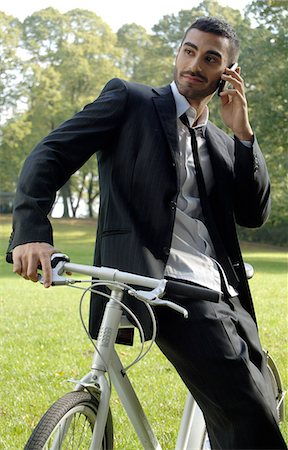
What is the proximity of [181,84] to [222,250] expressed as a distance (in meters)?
0.65

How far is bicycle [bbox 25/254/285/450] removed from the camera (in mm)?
2449

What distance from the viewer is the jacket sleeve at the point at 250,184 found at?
3.22m

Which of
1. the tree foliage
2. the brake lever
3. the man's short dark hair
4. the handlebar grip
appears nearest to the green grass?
the brake lever

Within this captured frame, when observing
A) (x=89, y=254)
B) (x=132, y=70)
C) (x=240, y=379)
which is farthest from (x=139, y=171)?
(x=132, y=70)

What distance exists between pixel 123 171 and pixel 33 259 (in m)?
0.55

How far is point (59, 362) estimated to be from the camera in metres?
7.92

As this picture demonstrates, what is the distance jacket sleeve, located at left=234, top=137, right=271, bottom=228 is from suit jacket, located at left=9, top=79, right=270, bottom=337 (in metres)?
0.33

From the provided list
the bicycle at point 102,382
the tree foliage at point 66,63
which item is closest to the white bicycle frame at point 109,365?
the bicycle at point 102,382

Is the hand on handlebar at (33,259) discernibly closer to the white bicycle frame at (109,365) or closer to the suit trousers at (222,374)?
the white bicycle frame at (109,365)

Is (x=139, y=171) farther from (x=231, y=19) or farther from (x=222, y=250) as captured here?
(x=231, y=19)

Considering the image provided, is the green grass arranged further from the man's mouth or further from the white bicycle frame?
the man's mouth

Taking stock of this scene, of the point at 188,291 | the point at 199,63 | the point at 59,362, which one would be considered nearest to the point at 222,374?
the point at 188,291

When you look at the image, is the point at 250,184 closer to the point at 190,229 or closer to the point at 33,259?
the point at 190,229

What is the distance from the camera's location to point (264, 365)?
10.4ft
